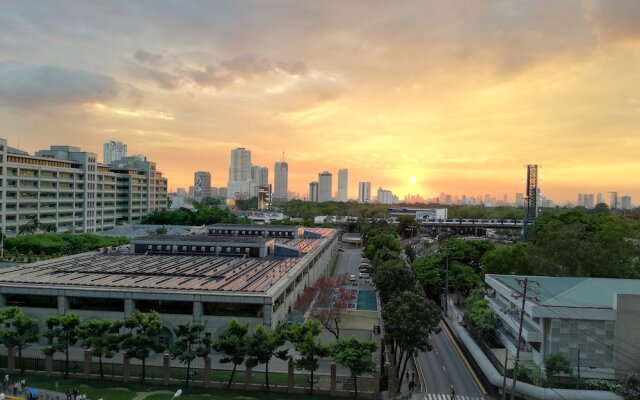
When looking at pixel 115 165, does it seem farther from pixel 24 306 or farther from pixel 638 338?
pixel 638 338

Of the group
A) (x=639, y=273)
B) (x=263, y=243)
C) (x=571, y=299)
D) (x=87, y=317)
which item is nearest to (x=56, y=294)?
(x=87, y=317)

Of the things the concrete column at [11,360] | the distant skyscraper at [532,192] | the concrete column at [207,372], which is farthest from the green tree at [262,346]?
the distant skyscraper at [532,192]

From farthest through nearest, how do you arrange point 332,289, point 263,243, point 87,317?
point 263,243
point 332,289
point 87,317

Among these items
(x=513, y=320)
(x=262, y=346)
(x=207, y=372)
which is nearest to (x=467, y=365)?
(x=513, y=320)

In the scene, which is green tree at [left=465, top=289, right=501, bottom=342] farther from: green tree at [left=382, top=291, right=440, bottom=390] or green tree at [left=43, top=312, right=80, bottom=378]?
green tree at [left=43, top=312, right=80, bottom=378]

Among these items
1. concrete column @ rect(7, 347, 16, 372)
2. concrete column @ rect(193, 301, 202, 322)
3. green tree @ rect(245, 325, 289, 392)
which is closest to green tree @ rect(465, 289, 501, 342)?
green tree @ rect(245, 325, 289, 392)

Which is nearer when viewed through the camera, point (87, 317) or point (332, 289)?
point (87, 317)

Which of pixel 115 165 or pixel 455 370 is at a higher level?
pixel 115 165
